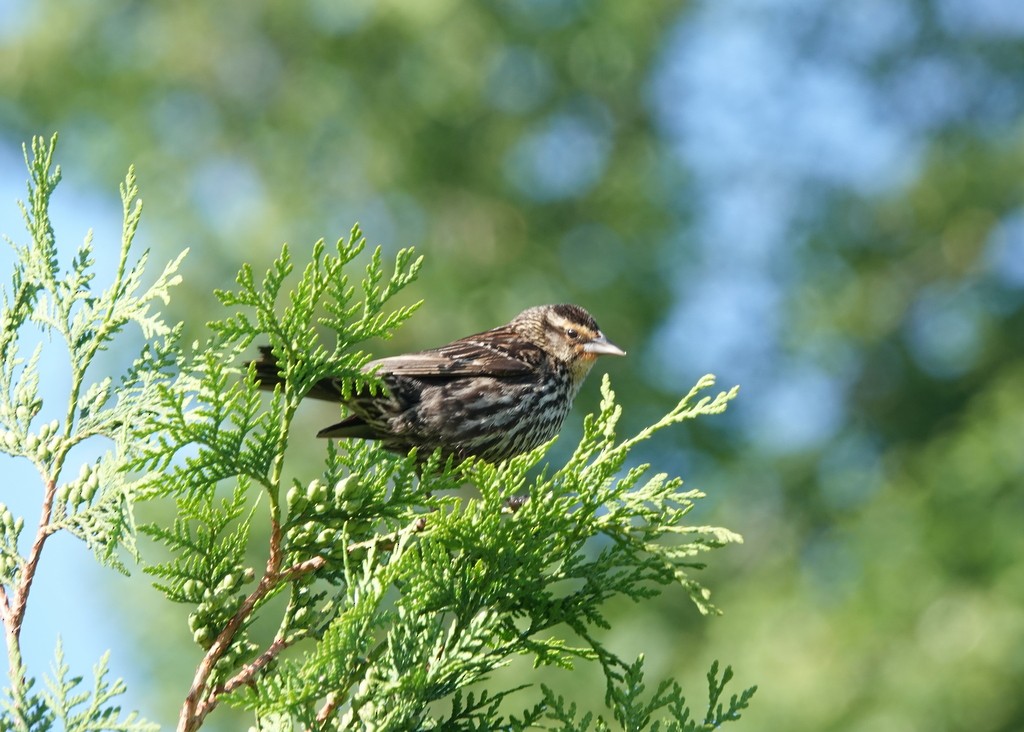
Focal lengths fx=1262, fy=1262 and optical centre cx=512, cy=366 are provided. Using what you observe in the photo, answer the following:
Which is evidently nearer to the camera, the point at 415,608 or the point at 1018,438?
the point at 415,608

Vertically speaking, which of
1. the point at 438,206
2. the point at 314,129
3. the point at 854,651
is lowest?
the point at 854,651

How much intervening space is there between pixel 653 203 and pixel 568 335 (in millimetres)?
9669

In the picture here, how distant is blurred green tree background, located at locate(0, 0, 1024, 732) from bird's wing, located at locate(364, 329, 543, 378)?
23.6 ft

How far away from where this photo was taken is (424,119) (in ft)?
47.8

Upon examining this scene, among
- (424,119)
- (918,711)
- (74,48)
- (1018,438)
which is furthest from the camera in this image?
(74,48)

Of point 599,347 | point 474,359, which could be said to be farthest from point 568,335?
point 474,359

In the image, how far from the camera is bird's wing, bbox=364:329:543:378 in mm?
4480

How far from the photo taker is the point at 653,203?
14.7 m

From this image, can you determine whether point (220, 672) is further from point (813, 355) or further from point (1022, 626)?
point (813, 355)

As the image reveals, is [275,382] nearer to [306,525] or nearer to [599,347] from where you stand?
[306,525]

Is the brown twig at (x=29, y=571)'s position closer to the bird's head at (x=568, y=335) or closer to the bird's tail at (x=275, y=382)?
the bird's tail at (x=275, y=382)

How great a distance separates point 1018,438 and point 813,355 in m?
3.35

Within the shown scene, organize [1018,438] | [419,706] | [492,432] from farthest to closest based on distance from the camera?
[1018,438] < [492,432] < [419,706]

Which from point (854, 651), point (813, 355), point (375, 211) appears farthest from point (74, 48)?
point (854, 651)
